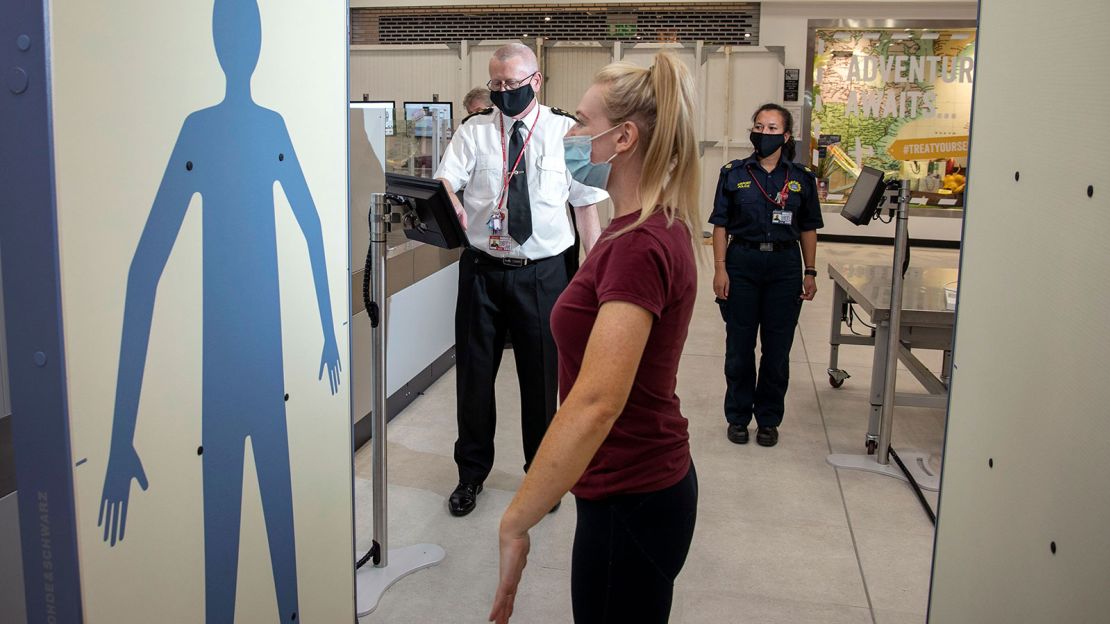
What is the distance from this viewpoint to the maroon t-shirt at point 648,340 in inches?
61.2

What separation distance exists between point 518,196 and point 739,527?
5.01 feet

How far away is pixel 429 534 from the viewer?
351 centimetres

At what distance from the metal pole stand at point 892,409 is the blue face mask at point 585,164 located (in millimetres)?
2568

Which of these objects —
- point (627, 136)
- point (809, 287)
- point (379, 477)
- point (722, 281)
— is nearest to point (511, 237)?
point (379, 477)

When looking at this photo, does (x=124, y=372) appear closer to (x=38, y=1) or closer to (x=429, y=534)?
(x=38, y=1)

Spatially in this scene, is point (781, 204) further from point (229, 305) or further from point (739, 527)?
point (229, 305)

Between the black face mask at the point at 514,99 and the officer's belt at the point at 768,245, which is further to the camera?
the officer's belt at the point at 768,245

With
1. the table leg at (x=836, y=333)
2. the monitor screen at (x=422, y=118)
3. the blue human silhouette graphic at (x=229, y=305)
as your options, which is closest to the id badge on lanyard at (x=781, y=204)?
the table leg at (x=836, y=333)

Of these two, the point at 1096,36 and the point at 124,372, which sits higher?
the point at 1096,36

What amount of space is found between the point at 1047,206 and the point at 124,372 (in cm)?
150

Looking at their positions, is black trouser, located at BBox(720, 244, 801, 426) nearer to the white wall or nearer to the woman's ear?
the white wall

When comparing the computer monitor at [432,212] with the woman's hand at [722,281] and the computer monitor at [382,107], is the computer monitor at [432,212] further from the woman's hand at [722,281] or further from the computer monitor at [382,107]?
the woman's hand at [722,281]

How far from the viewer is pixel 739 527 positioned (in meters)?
3.63

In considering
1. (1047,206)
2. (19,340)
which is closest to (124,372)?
(19,340)
